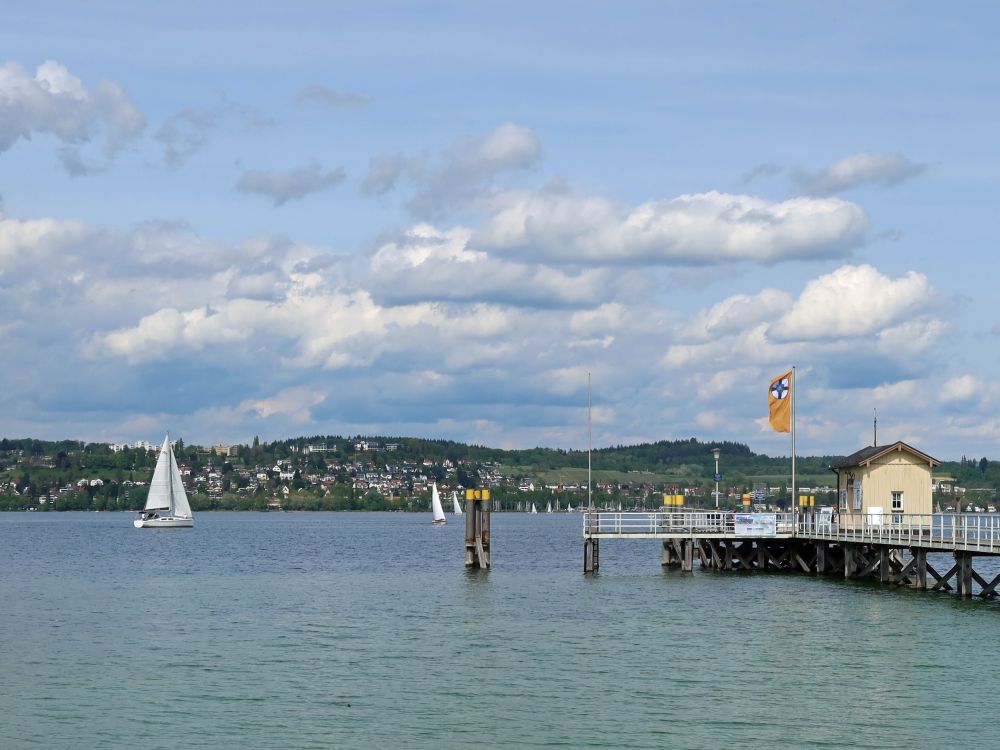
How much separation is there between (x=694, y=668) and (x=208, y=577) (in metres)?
46.3

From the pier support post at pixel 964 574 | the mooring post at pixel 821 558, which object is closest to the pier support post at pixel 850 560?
the mooring post at pixel 821 558

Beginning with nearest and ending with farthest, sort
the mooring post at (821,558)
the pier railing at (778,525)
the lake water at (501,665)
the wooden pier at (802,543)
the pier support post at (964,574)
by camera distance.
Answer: the lake water at (501,665) → the pier support post at (964,574) → the wooden pier at (802,543) → the pier railing at (778,525) → the mooring post at (821,558)

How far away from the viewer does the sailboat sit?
172000 mm

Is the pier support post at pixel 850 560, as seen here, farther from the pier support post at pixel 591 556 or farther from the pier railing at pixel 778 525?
the pier support post at pixel 591 556

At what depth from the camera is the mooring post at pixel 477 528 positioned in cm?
7219

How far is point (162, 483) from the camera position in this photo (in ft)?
566

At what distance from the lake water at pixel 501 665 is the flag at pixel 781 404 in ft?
27.7

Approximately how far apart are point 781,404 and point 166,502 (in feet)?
379

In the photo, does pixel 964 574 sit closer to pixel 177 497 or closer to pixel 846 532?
pixel 846 532

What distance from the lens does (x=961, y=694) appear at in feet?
123

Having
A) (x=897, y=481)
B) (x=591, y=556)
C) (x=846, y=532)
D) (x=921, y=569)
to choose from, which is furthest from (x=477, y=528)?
(x=921, y=569)

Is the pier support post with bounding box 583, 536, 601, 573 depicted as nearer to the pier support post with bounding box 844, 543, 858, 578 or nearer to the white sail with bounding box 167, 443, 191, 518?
the pier support post with bounding box 844, 543, 858, 578

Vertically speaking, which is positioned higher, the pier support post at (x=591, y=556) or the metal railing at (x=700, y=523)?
the metal railing at (x=700, y=523)

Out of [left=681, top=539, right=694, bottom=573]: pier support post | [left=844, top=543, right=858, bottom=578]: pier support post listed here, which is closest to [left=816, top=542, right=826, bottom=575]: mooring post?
[left=844, top=543, right=858, bottom=578]: pier support post
